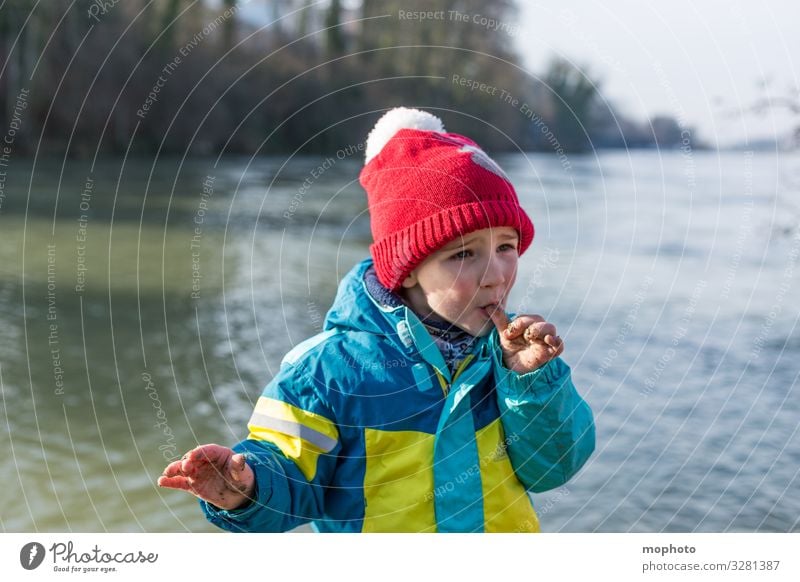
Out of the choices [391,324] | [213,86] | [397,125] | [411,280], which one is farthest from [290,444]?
[213,86]

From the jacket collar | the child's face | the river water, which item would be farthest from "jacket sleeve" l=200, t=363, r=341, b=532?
the river water

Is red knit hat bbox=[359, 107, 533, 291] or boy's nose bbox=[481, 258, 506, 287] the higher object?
red knit hat bbox=[359, 107, 533, 291]

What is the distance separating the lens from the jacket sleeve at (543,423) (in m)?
2.00

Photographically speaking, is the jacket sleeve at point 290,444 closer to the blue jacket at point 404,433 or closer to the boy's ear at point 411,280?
the blue jacket at point 404,433

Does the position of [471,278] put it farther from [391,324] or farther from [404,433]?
[404,433]

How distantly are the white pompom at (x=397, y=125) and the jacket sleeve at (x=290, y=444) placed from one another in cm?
62

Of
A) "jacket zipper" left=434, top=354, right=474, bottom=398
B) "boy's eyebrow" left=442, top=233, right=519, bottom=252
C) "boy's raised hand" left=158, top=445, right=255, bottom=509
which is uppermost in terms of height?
"boy's eyebrow" left=442, top=233, right=519, bottom=252

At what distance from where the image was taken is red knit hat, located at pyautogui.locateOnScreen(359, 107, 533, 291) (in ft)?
6.89

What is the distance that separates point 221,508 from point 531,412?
65 centimetres

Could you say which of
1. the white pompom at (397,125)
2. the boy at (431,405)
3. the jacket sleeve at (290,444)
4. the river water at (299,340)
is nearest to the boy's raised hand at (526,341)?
the boy at (431,405)

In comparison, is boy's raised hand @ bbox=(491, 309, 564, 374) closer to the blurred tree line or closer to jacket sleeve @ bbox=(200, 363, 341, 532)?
jacket sleeve @ bbox=(200, 363, 341, 532)

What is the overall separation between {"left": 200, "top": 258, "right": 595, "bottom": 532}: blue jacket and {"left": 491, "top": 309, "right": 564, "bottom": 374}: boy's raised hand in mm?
24
